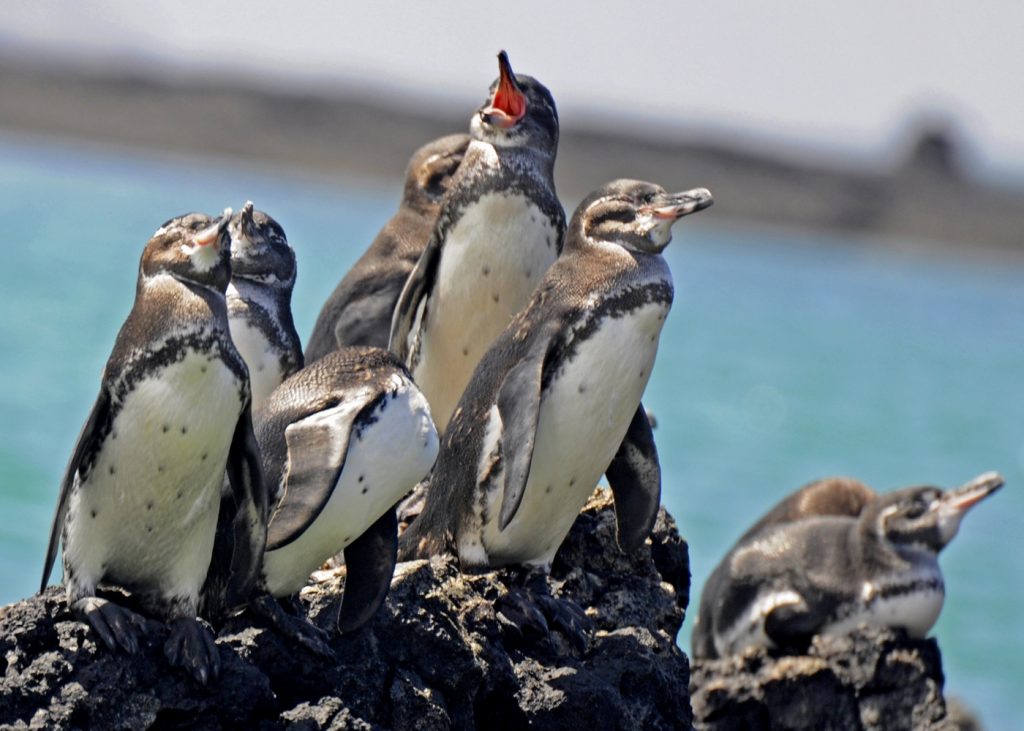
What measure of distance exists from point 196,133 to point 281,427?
4311 centimetres

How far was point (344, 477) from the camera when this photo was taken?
441 centimetres

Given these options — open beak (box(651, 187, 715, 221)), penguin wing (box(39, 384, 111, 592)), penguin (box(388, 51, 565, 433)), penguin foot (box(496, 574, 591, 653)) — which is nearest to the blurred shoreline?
penguin (box(388, 51, 565, 433))

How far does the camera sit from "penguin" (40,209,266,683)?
13.3ft

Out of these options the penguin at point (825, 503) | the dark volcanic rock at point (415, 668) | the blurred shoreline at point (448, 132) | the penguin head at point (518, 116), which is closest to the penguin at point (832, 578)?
the penguin at point (825, 503)

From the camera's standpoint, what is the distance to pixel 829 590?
258 inches

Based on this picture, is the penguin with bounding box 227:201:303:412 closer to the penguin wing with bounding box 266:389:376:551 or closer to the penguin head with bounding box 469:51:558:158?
the penguin head with bounding box 469:51:558:158

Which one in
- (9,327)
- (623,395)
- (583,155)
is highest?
(583,155)

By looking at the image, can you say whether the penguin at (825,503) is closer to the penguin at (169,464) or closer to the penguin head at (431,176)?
the penguin head at (431,176)

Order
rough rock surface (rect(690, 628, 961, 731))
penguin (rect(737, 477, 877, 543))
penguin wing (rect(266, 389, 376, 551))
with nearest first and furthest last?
penguin wing (rect(266, 389, 376, 551)) → rough rock surface (rect(690, 628, 961, 731)) → penguin (rect(737, 477, 877, 543))

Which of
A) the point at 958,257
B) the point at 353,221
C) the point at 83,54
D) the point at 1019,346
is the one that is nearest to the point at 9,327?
the point at 353,221

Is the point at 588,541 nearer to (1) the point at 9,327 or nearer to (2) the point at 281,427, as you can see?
(2) the point at 281,427

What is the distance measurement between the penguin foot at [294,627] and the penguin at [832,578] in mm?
2559

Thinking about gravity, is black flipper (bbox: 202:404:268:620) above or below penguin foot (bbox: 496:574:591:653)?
above

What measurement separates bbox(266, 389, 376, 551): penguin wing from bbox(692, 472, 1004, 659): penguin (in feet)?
8.04
